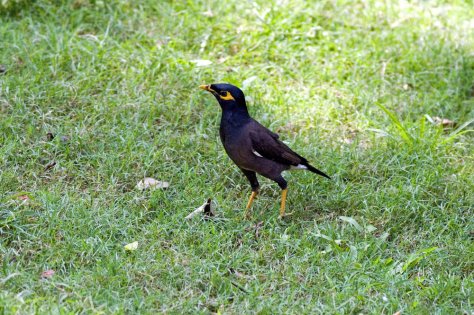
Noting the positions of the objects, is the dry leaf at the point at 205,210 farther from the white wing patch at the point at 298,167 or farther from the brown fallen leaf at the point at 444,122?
the brown fallen leaf at the point at 444,122

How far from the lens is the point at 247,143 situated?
5527mm

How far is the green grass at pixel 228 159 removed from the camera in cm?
477

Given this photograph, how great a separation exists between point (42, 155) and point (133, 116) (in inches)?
35.2

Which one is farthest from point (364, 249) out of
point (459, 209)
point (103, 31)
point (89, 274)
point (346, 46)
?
point (103, 31)

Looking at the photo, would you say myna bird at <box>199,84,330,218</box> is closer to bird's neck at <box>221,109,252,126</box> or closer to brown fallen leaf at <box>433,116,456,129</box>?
bird's neck at <box>221,109,252,126</box>

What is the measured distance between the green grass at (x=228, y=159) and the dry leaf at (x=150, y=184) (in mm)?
69

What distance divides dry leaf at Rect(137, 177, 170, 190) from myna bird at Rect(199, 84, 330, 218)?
2.01 ft

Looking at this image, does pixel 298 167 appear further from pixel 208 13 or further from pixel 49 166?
pixel 208 13

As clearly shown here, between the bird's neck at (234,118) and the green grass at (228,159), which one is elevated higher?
the bird's neck at (234,118)

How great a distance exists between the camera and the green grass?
477cm

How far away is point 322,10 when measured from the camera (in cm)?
825

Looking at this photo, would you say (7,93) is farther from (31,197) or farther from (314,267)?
(314,267)

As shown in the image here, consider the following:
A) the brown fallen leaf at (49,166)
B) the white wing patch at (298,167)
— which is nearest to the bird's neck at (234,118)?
the white wing patch at (298,167)

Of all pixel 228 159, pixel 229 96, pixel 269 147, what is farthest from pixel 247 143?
pixel 228 159
